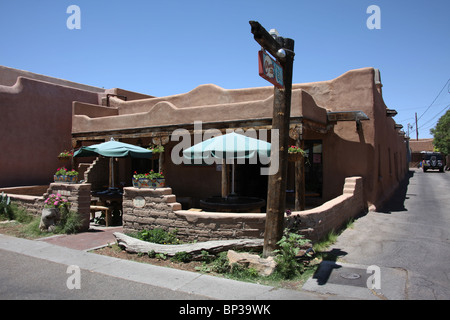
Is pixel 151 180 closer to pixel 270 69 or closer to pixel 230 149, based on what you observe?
pixel 230 149

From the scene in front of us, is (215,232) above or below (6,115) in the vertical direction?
below

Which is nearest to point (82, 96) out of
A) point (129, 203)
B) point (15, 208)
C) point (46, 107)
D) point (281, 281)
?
point (46, 107)

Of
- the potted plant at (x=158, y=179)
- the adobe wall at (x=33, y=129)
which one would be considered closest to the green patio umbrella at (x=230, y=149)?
the potted plant at (x=158, y=179)

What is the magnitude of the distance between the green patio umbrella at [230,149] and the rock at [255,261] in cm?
238

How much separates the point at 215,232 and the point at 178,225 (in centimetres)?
96

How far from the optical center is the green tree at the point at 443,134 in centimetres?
3819

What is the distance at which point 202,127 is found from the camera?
11.6m

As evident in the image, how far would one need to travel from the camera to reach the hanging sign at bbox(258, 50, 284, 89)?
4934 millimetres

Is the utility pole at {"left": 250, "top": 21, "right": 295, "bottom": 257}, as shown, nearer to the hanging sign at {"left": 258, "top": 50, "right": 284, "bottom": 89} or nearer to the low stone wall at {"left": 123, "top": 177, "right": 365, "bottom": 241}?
the hanging sign at {"left": 258, "top": 50, "right": 284, "bottom": 89}

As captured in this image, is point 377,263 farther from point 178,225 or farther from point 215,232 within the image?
point 178,225

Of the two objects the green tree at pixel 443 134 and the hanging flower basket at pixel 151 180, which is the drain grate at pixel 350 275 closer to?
the hanging flower basket at pixel 151 180

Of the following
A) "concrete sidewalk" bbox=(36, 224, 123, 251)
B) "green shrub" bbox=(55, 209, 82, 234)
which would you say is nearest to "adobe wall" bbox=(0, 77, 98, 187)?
"green shrub" bbox=(55, 209, 82, 234)
